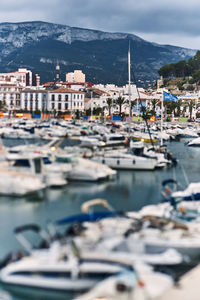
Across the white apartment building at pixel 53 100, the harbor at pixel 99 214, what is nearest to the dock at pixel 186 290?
the harbor at pixel 99 214

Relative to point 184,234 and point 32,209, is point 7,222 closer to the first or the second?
point 32,209

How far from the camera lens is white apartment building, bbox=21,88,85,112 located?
97000 mm

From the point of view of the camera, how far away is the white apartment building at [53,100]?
97.0m

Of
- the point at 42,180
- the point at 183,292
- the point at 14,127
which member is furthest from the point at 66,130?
the point at 183,292

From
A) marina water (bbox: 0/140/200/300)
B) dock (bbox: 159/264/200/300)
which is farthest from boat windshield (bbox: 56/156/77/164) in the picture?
dock (bbox: 159/264/200/300)

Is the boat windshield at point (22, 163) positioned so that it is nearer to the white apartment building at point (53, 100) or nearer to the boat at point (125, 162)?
the boat at point (125, 162)

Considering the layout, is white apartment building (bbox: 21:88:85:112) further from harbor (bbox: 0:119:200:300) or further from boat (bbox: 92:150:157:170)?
boat (bbox: 92:150:157:170)

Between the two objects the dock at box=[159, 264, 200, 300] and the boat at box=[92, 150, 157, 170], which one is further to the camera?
the boat at box=[92, 150, 157, 170]

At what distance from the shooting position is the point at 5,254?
14617 mm

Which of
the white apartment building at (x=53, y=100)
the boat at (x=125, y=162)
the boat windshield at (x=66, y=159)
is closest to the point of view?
the boat windshield at (x=66, y=159)

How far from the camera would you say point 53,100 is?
97.5 metres

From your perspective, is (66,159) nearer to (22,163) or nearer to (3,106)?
(22,163)

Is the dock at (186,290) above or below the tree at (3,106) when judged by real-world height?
below

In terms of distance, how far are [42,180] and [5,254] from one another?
31.7ft
